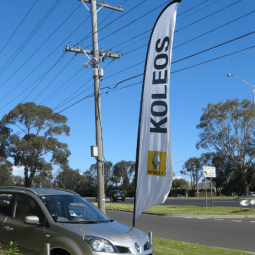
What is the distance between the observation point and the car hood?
5.05m

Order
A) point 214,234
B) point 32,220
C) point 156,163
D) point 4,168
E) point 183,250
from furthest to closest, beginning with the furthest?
point 4,168 → point 214,234 → point 183,250 → point 156,163 → point 32,220

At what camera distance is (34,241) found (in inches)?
217

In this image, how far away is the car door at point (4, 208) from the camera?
20.2 feet

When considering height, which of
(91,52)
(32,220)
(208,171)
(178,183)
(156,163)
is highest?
(91,52)

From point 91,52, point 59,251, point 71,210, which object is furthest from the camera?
point 91,52

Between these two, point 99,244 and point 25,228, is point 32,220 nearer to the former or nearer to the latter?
point 25,228

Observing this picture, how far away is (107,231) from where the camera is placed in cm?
523

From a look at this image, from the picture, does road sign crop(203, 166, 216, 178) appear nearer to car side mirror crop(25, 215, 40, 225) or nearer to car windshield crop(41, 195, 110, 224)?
car windshield crop(41, 195, 110, 224)

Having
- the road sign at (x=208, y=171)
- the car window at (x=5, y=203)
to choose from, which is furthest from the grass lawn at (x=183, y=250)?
the road sign at (x=208, y=171)

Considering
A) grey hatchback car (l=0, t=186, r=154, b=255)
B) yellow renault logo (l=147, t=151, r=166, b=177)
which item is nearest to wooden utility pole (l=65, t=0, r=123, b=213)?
yellow renault logo (l=147, t=151, r=166, b=177)

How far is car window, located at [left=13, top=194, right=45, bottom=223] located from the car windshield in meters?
0.16

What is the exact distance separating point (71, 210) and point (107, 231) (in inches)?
40.5

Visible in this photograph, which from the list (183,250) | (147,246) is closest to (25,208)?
(147,246)

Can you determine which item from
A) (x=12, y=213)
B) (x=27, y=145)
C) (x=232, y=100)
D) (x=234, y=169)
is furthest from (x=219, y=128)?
(x=12, y=213)
